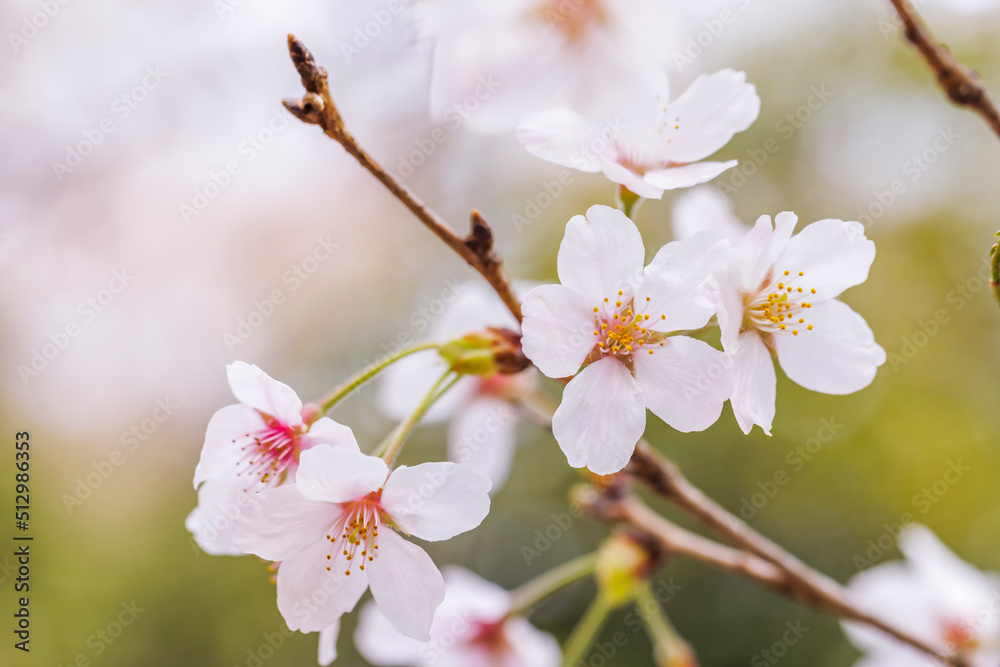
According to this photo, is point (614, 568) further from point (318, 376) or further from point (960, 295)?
point (960, 295)

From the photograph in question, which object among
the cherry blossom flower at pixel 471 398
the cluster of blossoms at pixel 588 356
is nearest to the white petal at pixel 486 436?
the cherry blossom flower at pixel 471 398

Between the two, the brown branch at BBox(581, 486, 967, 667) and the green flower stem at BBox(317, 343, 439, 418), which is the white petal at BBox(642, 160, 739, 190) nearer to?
the green flower stem at BBox(317, 343, 439, 418)

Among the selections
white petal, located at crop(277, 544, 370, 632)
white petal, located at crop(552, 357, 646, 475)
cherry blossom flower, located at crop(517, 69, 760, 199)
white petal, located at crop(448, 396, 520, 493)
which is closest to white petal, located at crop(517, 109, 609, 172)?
cherry blossom flower, located at crop(517, 69, 760, 199)

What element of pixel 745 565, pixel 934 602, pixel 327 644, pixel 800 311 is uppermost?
pixel 327 644

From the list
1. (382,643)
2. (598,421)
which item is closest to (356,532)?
(598,421)

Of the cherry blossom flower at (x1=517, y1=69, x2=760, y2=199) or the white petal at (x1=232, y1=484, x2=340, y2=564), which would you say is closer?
the white petal at (x1=232, y1=484, x2=340, y2=564)

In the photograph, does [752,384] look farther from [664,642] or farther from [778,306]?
[664,642]
